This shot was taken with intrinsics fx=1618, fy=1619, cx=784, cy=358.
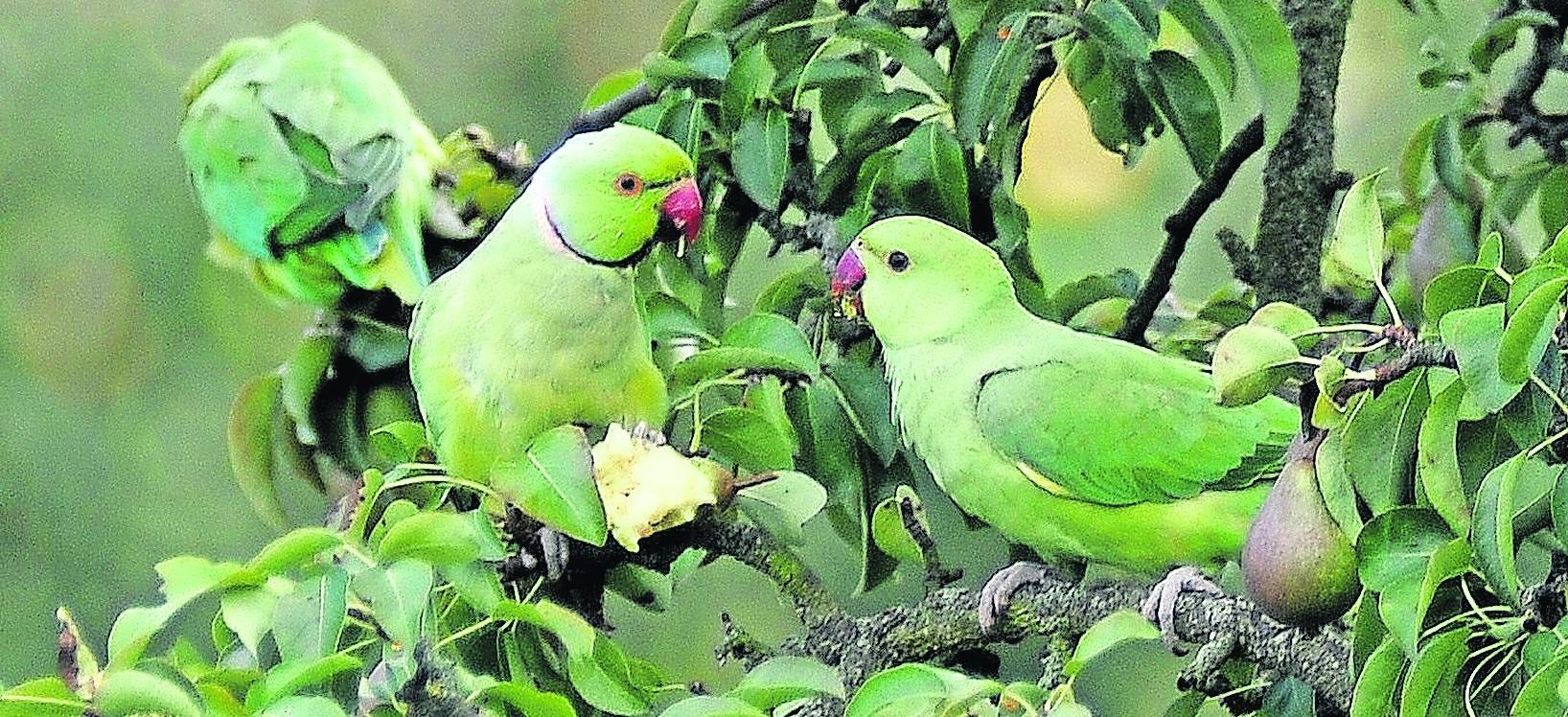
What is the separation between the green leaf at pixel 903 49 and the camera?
2.55ft

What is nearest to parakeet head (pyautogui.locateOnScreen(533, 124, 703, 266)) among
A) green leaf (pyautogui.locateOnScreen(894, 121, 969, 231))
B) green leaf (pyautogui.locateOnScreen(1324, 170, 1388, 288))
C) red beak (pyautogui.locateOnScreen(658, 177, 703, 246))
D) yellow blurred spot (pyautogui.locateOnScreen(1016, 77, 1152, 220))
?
red beak (pyautogui.locateOnScreen(658, 177, 703, 246))

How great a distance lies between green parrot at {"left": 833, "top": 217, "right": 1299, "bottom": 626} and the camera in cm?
77

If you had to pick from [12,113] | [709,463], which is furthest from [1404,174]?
[12,113]

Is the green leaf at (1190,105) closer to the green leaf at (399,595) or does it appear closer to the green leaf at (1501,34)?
the green leaf at (1501,34)

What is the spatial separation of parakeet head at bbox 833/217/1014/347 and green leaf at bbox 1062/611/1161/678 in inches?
11.6

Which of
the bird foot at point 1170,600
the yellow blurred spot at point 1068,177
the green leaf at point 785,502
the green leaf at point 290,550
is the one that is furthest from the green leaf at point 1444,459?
the yellow blurred spot at point 1068,177

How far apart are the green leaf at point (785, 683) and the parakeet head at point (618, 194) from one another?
0.92ft

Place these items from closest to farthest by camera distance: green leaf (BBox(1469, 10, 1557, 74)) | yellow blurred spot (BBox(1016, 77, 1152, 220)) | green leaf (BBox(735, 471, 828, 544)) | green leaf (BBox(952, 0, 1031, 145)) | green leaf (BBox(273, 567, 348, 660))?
green leaf (BBox(273, 567, 348, 660)), green leaf (BBox(735, 471, 828, 544)), green leaf (BBox(952, 0, 1031, 145)), green leaf (BBox(1469, 10, 1557, 74)), yellow blurred spot (BBox(1016, 77, 1152, 220))

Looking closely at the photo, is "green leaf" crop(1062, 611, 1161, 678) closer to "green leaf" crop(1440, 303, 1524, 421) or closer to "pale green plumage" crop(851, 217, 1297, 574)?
"green leaf" crop(1440, 303, 1524, 421)

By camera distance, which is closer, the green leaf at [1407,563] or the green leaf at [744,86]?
the green leaf at [1407,563]

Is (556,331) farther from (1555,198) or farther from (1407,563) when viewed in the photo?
(1555,198)

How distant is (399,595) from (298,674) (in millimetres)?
39

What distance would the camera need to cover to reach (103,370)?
1.36 m

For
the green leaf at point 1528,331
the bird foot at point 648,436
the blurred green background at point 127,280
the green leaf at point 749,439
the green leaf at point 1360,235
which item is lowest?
the blurred green background at point 127,280
